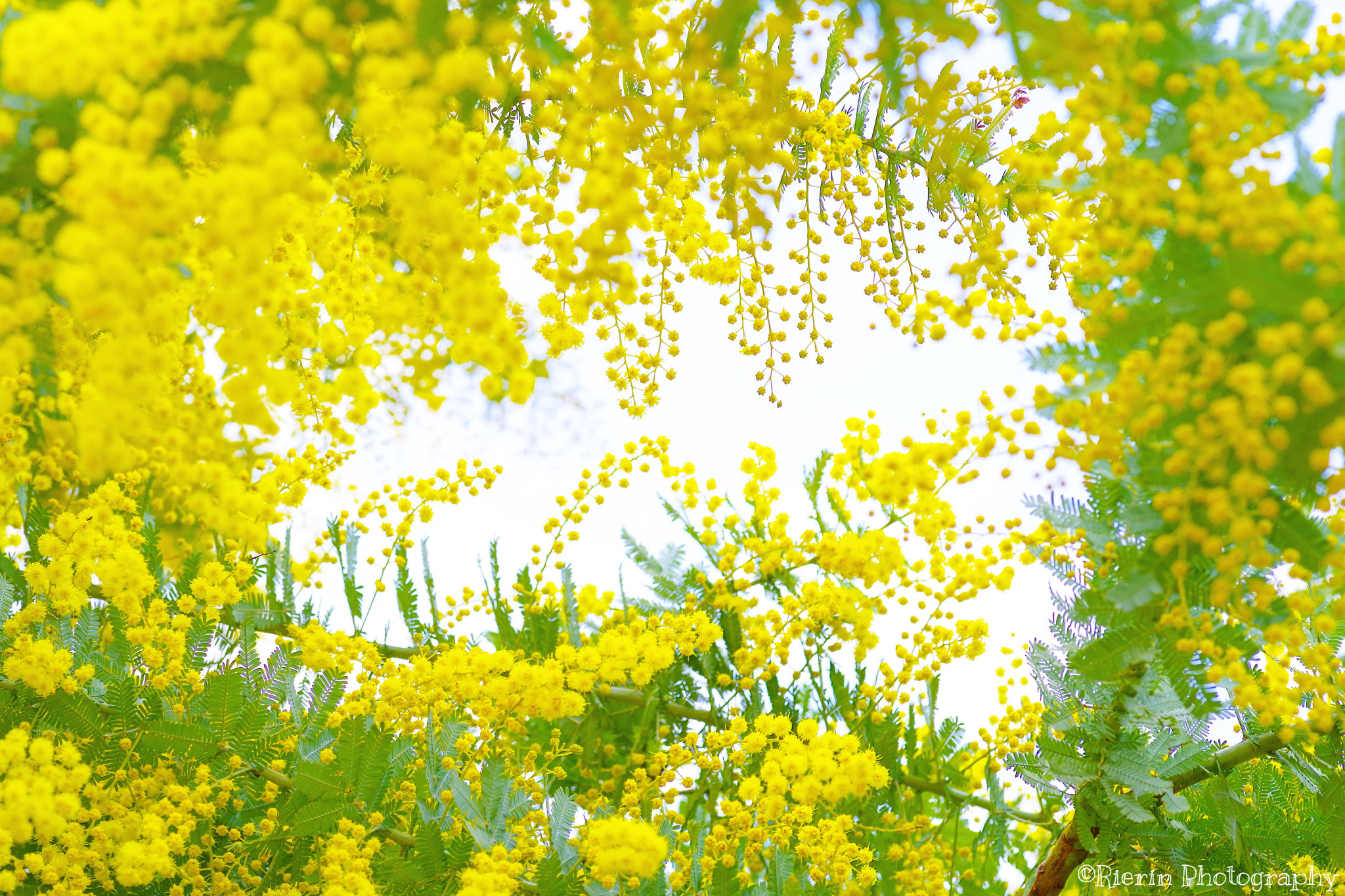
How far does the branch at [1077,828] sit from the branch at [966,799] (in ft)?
0.87

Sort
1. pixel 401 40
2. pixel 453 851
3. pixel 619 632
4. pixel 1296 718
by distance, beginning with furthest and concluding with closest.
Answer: pixel 619 632, pixel 453 851, pixel 1296 718, pixel 401 40

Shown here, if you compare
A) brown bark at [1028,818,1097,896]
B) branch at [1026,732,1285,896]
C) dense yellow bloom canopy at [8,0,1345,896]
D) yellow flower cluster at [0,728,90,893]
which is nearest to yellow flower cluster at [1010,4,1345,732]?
dense yellow bloom canopy at [8,0,1345,896]

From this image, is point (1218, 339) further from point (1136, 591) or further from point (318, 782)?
point (318, 782)

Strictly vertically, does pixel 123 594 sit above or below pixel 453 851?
above

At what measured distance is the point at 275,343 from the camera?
4.43ft

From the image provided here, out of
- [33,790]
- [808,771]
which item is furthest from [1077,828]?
[33,790]

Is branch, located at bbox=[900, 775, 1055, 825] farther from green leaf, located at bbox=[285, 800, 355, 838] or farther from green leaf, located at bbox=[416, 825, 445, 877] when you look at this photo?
green leaf, located at bbox=[285, 800, 355, 838]

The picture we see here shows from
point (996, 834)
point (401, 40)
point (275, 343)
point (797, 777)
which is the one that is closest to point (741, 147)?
point (401, 40)

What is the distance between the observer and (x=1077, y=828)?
2602 millimetres

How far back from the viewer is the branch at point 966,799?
308 cm

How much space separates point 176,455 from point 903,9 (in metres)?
1.26

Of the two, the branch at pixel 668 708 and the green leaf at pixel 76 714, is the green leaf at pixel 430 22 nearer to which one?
the green leaf at pixel 76 714

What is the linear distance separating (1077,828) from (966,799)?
20.9 inches

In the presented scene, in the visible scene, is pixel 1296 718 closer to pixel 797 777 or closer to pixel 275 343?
pixel 797 777
